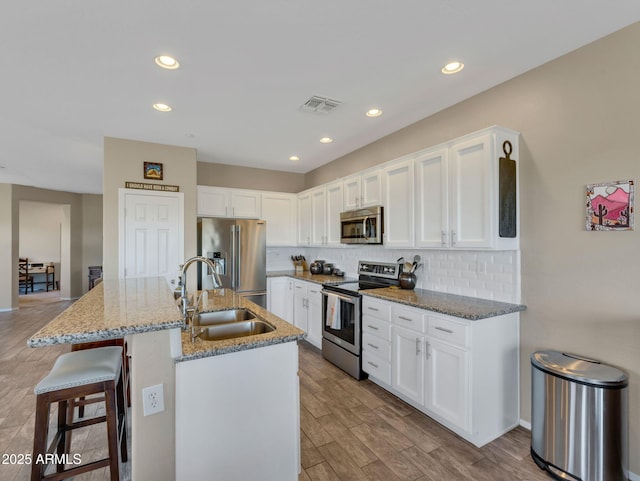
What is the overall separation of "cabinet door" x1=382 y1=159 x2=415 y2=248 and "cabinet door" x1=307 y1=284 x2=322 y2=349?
Result: 1223 millimetres

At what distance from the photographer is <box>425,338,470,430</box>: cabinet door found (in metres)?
2.19

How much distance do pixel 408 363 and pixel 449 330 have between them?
0.56 m

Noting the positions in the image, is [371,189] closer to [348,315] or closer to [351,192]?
[351,192]

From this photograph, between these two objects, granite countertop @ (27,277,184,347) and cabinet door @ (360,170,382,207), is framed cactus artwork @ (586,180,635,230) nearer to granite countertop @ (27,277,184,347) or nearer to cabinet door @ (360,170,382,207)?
cabinet door @ (360,170,382,207)

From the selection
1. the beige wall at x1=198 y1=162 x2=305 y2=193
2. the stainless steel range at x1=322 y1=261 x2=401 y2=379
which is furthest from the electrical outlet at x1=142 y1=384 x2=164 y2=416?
the beige wall at x1=198 y1=162 x2=305 y2=193

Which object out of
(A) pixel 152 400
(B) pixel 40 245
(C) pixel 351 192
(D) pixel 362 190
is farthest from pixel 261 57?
(B) pixel 40 245

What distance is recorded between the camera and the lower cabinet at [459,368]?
2178 mm

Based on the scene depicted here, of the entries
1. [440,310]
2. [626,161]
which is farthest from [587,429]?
[626,161]

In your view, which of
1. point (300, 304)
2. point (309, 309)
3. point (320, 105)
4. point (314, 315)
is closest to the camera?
point (320, 105)

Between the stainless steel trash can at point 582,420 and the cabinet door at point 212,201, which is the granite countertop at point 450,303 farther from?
the cabinet door at point 212,201

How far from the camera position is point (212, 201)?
14.9 feet

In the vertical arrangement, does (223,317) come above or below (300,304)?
above

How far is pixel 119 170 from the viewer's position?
3770 millimetres

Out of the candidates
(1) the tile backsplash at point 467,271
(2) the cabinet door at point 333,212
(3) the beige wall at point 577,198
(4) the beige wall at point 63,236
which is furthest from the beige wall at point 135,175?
(4) the beige wall at point 63,236
